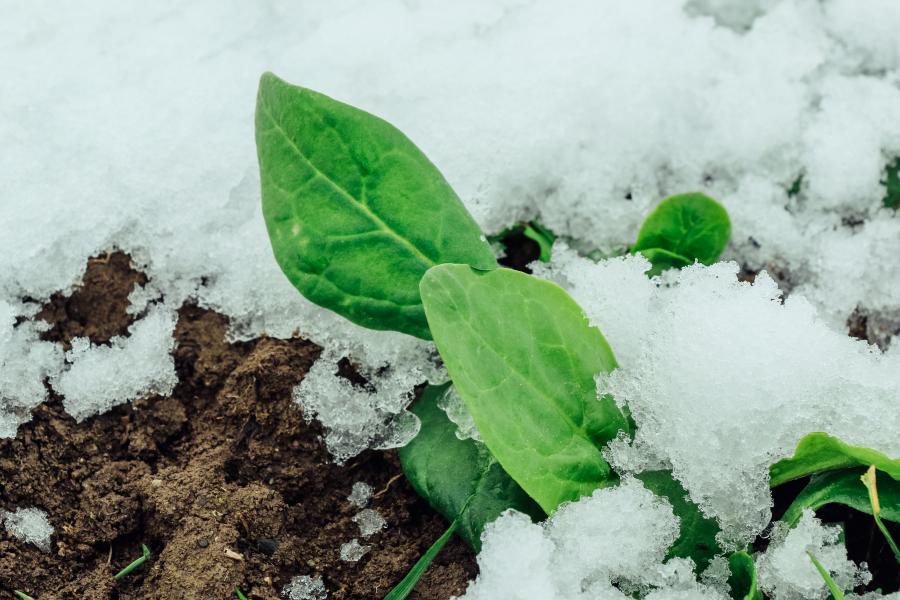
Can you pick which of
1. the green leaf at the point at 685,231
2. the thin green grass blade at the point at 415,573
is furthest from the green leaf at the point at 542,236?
the thin green grass blade at the point at 415,573

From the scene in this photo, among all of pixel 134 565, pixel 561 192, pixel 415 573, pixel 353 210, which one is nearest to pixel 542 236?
pixel 561 192

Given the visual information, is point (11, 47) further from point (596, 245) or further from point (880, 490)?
point (880, 490)

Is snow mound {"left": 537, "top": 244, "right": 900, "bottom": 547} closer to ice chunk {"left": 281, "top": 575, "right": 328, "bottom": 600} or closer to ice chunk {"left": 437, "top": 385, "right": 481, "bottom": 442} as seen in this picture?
ice chunk {"left": 437, "top": 385, "right": 481, "bottom": 442}

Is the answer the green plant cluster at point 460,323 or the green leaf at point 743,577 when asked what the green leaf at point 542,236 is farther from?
the green leaf at point 743,577

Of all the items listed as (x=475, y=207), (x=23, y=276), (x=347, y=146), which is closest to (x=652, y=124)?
(x=475, y=207)

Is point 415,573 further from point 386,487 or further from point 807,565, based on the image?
point 807,565

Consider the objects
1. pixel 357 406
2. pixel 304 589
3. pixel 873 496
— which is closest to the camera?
pixel 873 496

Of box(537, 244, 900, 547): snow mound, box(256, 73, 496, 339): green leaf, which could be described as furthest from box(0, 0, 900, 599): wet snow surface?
box(256, 73, 496, 339): green leaf
